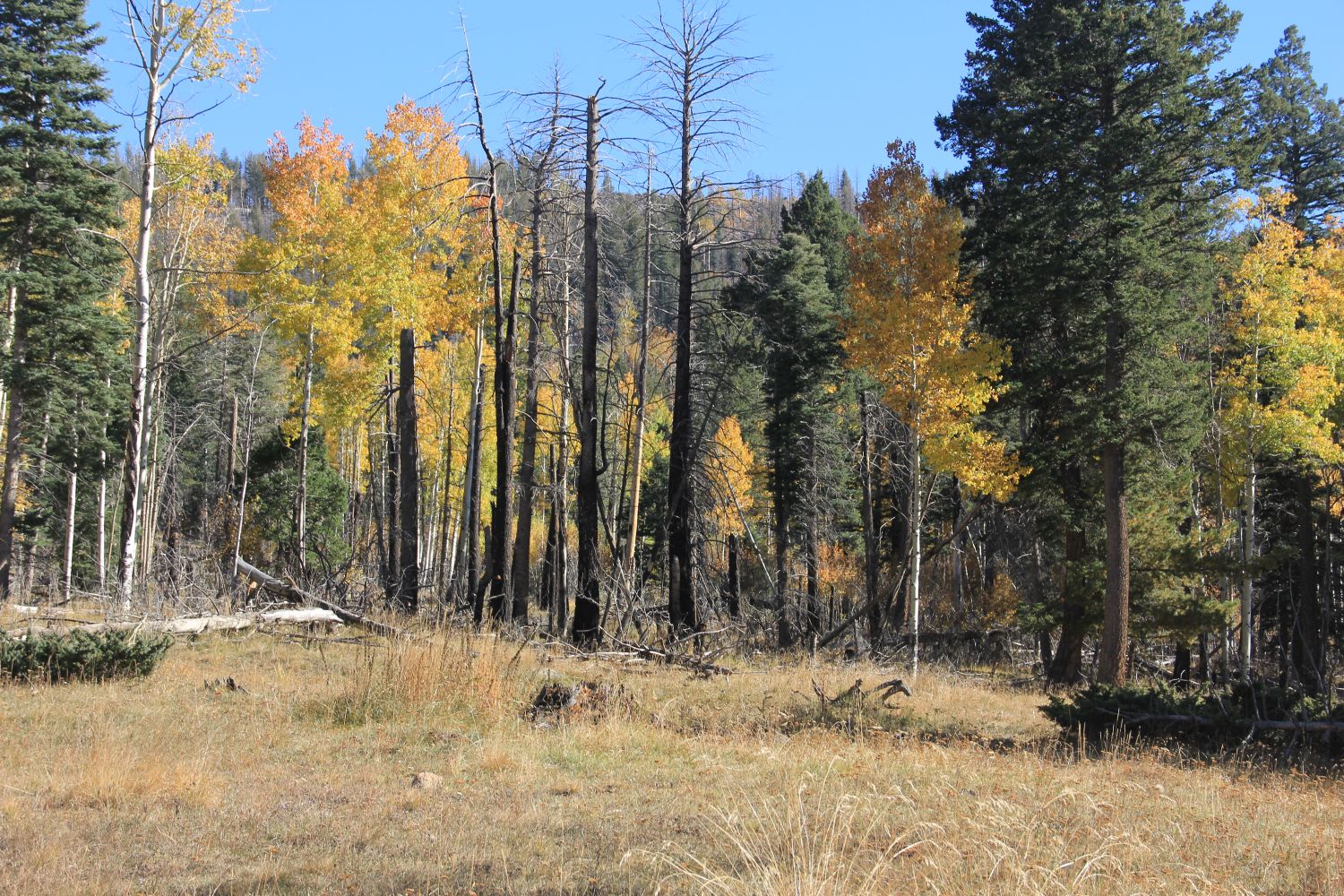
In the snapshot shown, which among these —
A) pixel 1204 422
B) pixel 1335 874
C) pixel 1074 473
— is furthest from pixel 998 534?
pixel 1335 874

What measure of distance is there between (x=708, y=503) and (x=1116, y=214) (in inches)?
336

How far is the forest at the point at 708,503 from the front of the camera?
550 centimetres

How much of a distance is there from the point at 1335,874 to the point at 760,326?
44.4ft

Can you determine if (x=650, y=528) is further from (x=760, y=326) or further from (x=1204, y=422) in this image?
(x=1204, y=422)

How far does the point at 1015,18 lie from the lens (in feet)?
59.6

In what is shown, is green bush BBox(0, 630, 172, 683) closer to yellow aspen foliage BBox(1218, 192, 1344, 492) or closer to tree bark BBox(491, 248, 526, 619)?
tree bark BBox(491, 248, 526, 619)

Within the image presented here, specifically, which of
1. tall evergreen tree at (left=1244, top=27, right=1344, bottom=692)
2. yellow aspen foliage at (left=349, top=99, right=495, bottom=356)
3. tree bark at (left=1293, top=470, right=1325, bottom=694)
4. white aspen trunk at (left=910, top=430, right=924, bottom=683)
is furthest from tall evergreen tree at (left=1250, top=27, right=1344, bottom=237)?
yellow aspen foliage at (left=349, top=99, right=495, bottom=356)

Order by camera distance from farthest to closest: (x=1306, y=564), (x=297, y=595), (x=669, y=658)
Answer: (x=1306, y=564) → (x=297, y=595) → (x=669, y=658)

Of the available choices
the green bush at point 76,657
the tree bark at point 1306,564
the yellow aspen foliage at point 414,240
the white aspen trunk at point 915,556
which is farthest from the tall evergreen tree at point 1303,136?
the green bush at point 76,657

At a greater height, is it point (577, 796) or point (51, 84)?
point (51, 84)

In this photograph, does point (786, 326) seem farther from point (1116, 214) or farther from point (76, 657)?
point (76, 657)

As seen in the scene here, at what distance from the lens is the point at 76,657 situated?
30.3 ft

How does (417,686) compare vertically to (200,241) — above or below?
below

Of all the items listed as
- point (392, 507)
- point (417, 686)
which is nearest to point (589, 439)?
point (417, 686)
